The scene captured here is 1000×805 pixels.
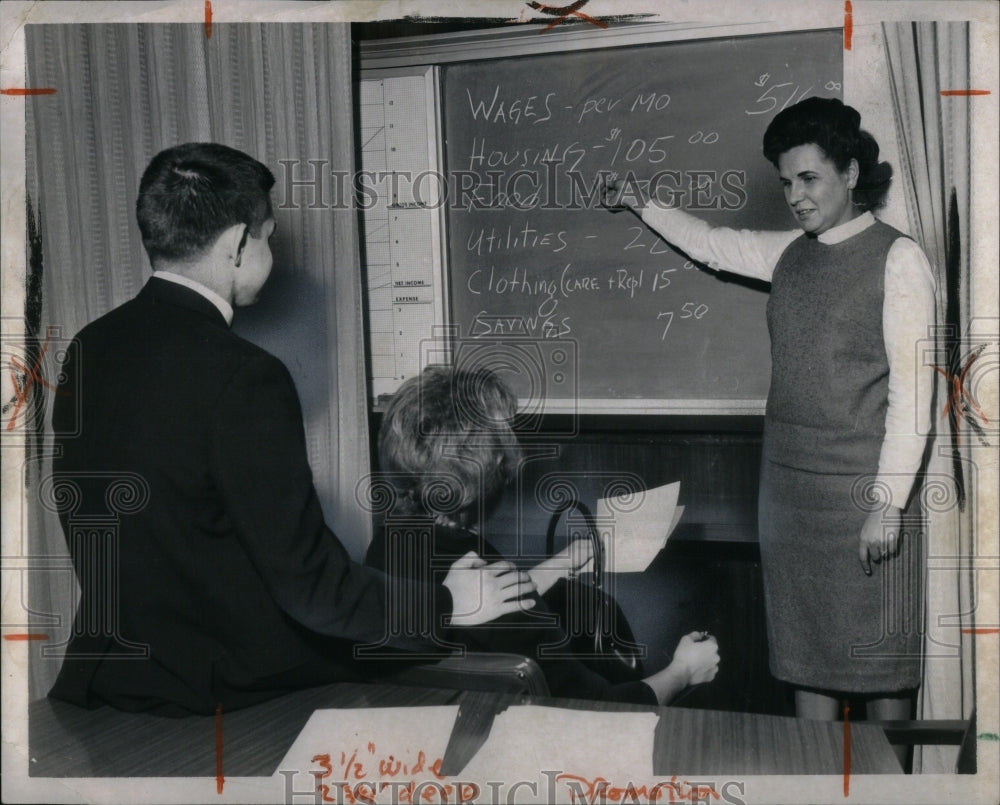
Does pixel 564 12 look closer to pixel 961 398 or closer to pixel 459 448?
pixel 459 448

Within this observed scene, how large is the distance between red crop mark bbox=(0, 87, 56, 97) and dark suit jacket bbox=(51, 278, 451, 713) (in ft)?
1.43

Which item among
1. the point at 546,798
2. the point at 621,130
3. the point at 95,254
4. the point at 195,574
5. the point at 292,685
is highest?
the point at 621,130

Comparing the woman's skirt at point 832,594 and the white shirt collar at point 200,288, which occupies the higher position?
the white shirt collar at point 200,288

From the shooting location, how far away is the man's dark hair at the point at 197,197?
62.7 inches

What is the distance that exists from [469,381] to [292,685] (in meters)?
0.68

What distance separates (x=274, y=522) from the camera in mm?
1570

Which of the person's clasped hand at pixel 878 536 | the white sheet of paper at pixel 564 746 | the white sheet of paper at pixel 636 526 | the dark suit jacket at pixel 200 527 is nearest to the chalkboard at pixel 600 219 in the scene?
the white sheet of paper at pixel 636 526

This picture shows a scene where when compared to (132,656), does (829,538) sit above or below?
above

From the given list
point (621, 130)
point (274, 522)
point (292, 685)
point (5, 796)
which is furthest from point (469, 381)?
point (5, 796)

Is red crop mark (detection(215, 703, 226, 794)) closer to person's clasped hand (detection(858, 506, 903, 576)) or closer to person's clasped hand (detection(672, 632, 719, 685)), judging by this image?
person's clasped hand (detection(672, 632, 719, 685))

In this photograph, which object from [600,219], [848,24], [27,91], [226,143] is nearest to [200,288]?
[226,143]

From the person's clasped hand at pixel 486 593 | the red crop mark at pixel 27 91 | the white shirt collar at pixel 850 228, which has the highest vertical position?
the red crop mark at pixel 27 91

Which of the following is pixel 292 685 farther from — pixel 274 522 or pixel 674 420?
pixel 674 420

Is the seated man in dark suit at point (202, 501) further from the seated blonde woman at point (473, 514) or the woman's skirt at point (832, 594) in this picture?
the woman's skirt at point (832, 594)
